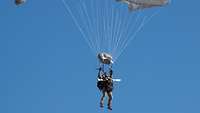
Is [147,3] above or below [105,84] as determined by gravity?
above

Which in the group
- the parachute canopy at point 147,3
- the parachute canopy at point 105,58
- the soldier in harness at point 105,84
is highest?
the parachute canopy at point 147,3

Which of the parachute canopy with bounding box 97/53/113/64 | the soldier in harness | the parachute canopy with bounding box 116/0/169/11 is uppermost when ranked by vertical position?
the parachute canopy with bounding box 116/0/169/11

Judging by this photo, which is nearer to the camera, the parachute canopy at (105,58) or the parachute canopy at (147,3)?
the parachute canopy at (105,58)

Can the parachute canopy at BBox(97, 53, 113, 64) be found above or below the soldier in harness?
above

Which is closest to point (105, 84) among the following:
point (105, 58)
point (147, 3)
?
point (105, 58)

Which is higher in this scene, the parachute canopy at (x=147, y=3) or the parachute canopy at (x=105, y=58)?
the parachute canopy at (x=147, y=3)

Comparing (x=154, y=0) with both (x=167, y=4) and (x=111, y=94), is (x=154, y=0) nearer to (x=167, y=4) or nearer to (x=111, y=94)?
(x=167, y=4)

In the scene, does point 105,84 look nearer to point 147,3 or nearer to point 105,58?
point 105,58

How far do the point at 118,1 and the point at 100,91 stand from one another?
3561 millimetres

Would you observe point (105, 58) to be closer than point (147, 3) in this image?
Yes

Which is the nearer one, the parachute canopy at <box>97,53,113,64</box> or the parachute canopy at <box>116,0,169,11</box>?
the parachute canopy at <box>97,53,113,64</box>

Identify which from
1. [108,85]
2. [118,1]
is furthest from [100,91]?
[118,1]

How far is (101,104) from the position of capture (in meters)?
33.4

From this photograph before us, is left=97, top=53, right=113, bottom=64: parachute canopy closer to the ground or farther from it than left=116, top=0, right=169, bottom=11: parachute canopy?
closer to the ground
